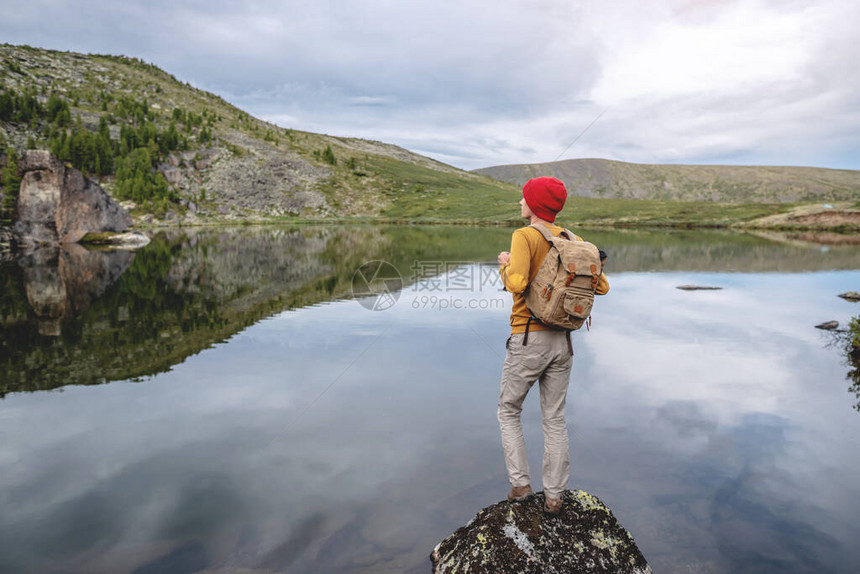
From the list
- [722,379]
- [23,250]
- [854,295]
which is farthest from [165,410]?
[23,250]

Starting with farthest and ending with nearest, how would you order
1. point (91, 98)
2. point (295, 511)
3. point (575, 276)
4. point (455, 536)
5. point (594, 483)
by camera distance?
point (91, 98)
point (594, 483)
point (295, 511)
point (455, 536)
point (575, 276)

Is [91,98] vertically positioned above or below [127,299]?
above

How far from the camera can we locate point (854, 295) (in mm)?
23594

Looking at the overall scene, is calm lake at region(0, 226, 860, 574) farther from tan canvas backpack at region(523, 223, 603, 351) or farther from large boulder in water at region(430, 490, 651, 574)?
tan canvas backpack at region(523, 223, 603, 351)

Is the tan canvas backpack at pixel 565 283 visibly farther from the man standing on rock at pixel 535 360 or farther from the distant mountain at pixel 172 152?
the distant mountain at pixel 172 152

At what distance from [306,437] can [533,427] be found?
421 centimetres

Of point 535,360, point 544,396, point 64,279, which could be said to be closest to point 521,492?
point 544,396

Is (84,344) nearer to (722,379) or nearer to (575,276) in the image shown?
(575,276)

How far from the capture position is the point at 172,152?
130 meters

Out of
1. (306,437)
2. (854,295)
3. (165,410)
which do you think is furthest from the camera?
(854,295)

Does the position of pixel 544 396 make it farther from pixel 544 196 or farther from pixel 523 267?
pixel 544 196

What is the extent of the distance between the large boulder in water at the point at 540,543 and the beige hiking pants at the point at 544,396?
34 centimetres

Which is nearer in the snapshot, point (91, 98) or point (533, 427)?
point (533, 427)

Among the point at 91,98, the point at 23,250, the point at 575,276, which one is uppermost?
the point at 91,98
